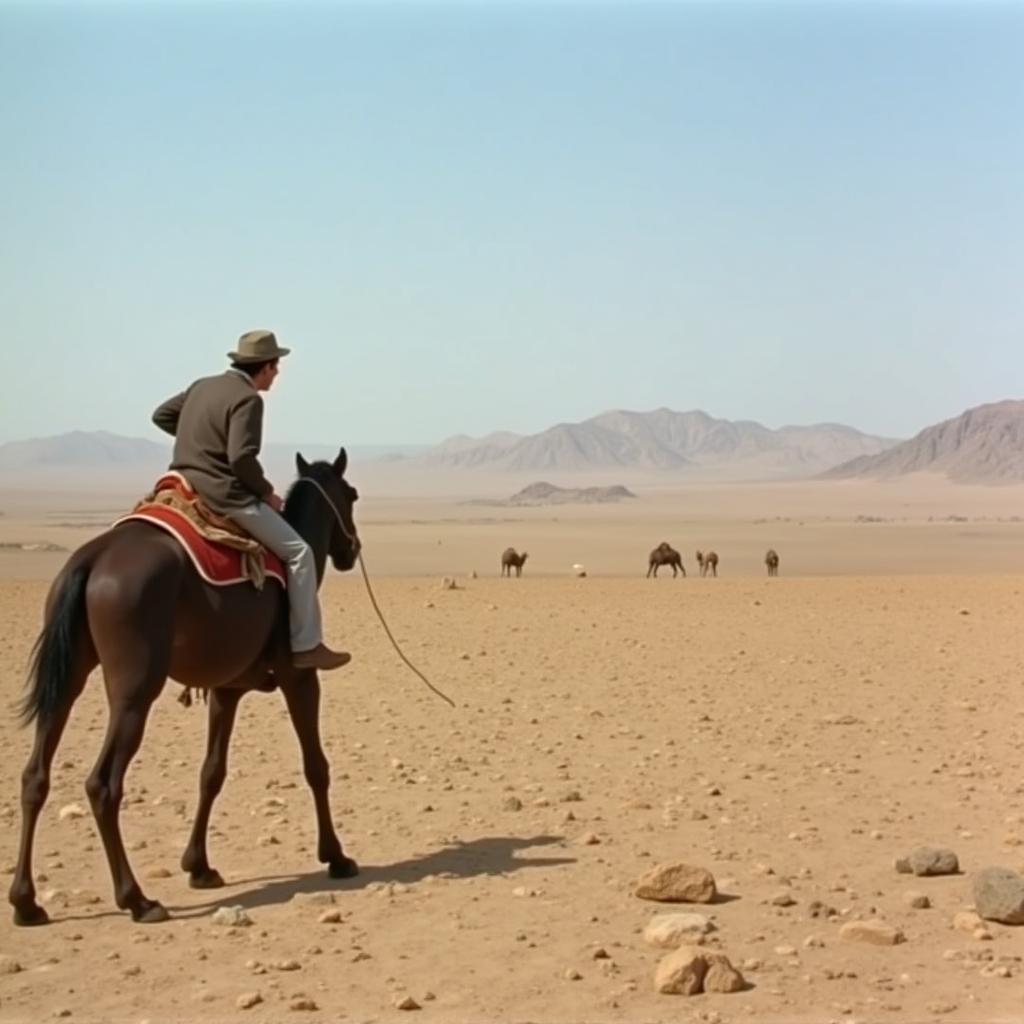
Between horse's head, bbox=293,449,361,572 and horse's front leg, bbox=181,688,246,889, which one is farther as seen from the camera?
horse's head, bbox=293,449,361,572

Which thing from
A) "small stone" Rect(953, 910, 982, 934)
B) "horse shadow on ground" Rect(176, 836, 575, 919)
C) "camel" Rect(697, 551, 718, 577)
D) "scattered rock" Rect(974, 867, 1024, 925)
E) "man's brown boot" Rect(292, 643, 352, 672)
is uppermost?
"man's brown boot" Rect(292, 643, 352, 672)

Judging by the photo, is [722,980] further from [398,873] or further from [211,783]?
[211,783]

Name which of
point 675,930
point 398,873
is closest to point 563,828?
point 398,873

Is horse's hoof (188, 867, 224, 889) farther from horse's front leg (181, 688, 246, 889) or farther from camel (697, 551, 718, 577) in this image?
camel (697, 551, 718, 577)

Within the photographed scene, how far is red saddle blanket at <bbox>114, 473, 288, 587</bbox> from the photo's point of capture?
7906mm

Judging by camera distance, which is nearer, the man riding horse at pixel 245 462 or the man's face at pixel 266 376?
the man riding horse at pixel 245 462

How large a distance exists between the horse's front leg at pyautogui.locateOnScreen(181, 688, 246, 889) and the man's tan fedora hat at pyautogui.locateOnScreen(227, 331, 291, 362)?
1914 mm

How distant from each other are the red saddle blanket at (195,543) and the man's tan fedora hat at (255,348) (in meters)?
0.80

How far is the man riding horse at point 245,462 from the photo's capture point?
819cm

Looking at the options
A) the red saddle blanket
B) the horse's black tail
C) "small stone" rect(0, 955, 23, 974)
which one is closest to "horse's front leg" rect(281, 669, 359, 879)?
the red saddle blanket

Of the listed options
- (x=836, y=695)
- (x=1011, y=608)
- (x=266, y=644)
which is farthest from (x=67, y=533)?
(x=266, y=644)

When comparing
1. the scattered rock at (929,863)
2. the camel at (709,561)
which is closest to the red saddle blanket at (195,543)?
the scattered rock at (929,863)

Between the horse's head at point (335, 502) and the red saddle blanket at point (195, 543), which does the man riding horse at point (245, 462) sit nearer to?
the red saddle blanket at point (195, 543)

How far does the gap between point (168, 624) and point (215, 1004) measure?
6.94ft
